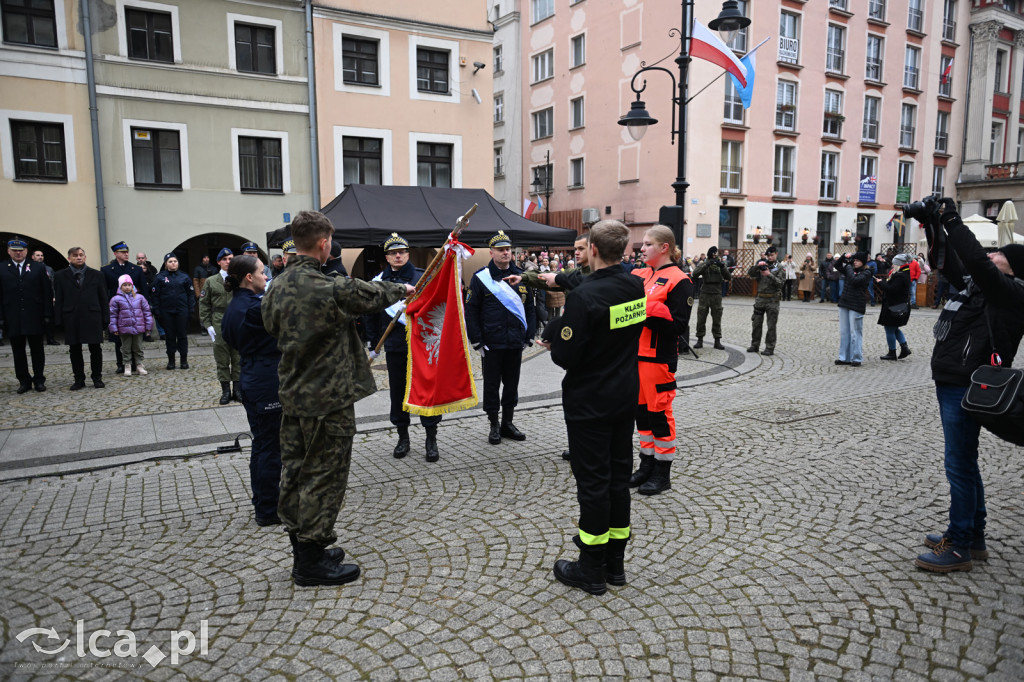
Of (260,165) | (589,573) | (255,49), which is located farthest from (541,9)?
(589,573)

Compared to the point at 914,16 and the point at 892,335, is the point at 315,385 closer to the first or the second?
the point at 892,335

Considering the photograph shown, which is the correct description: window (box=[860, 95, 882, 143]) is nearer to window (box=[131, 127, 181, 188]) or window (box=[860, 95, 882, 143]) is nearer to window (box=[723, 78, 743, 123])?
window (box=[723, 78, 743, 123])

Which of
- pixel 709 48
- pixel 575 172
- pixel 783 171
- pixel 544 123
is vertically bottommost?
pixel 709 48

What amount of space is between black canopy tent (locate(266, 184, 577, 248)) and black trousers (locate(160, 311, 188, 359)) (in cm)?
355

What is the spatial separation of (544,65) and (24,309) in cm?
3154

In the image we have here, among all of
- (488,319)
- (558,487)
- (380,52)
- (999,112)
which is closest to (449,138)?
(380,52)

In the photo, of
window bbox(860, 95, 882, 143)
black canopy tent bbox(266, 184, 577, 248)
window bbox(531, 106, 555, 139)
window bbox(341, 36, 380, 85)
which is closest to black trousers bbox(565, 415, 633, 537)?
black canopy tent bbox(266, 184, 577, 248)

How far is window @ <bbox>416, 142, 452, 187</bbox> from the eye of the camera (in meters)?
19.9

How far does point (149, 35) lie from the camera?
1627 cm

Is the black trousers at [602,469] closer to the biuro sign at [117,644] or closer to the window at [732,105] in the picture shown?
the biuro sign at [117,644]

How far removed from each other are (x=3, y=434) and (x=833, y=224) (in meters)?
34.4

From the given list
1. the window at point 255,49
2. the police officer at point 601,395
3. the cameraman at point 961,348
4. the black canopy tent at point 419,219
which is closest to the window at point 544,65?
the black canopy tent at point 419,219

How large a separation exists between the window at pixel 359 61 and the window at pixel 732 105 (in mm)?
16739

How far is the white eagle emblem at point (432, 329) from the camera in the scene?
19.7 feet
